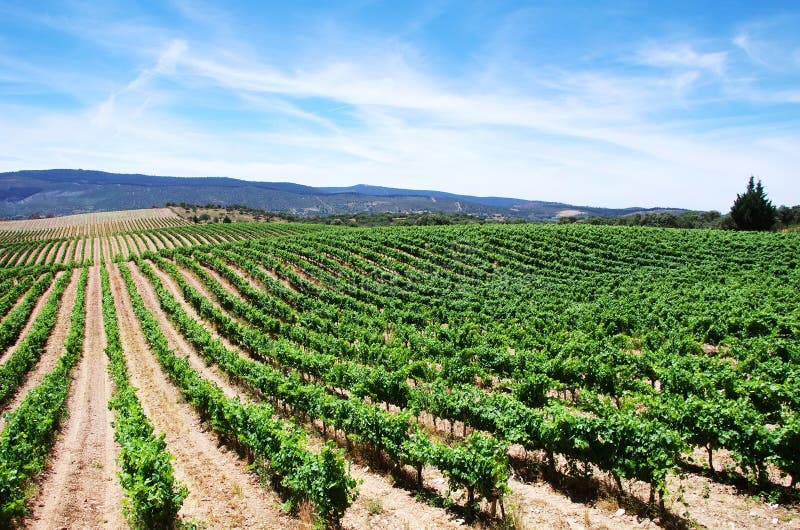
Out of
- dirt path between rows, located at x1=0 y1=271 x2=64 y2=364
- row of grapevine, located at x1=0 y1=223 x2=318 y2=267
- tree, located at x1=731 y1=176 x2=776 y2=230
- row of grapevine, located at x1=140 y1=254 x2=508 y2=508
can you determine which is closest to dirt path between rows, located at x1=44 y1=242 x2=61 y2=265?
row of grapevine, located at x1=0 y1=223 x2=318 y2=267

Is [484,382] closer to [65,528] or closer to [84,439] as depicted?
[65,528]

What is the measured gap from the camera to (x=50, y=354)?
2594 centimetres

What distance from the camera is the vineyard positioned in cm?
923

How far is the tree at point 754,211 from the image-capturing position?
66812 millimetres

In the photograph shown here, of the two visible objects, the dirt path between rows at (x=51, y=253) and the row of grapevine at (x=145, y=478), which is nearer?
the row of grapevine at (x=145, y=478)

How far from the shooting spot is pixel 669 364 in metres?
15.8

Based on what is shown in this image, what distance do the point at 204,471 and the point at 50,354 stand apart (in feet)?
70.3

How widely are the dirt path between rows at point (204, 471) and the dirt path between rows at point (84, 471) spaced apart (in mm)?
1521

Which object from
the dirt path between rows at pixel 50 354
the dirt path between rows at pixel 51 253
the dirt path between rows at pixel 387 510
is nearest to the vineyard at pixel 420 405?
the dirt path between rows at pixel 387 510

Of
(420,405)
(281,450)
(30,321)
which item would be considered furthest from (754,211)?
(30,321)

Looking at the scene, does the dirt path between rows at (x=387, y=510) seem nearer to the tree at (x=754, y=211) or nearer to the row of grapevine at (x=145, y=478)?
the row of grapevine at (x=145, y=478)

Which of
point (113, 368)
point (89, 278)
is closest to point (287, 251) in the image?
point (89, 278)

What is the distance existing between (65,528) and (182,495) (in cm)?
334

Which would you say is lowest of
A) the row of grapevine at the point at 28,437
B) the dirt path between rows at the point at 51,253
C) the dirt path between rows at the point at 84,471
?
the dirt path between rows at the point at 84,471
